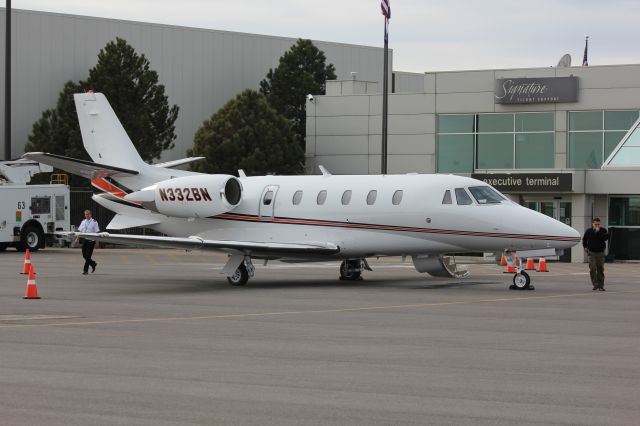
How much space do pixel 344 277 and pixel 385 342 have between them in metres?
14.0

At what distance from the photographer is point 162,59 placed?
7481 cm

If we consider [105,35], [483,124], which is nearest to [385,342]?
[483,124]

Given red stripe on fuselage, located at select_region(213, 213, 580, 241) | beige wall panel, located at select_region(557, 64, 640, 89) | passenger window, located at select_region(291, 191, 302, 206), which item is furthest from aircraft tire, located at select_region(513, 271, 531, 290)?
beige wall panel, located at select_region(557, 64, 640, 89)

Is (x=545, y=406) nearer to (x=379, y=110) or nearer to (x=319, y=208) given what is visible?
(x=319, y=208)

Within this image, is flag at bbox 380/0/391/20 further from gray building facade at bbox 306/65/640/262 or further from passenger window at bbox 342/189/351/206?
passenger window at bbox 342/189/351/206

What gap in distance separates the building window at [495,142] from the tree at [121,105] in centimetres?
2078

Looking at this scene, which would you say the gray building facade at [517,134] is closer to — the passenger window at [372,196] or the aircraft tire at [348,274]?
the aircraft tire at [348,274]

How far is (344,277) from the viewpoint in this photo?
30344 millimetres

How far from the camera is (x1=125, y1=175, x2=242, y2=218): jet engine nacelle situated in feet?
97.1

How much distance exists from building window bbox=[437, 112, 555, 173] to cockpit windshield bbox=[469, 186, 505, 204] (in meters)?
23.1

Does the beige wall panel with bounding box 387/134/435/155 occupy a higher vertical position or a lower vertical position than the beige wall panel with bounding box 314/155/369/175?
higher

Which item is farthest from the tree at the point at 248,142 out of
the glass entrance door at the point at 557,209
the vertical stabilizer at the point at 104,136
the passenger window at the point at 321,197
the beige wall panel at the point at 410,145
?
the passenger window at the point at 321,197

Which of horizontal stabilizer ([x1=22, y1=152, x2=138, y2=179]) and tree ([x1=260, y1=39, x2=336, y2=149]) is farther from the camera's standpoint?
tree ([x1=260, y1=39, x2=336, y2=149])

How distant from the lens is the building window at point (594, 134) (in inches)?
1891
